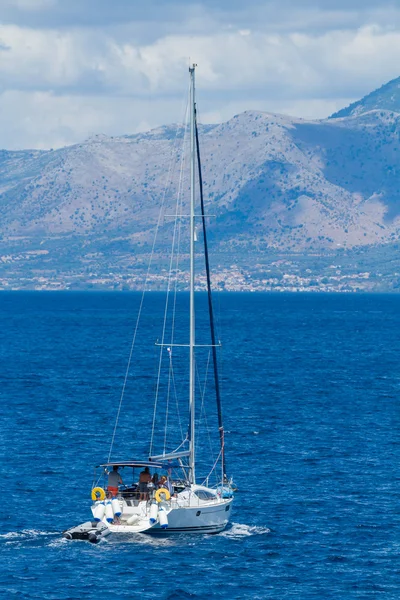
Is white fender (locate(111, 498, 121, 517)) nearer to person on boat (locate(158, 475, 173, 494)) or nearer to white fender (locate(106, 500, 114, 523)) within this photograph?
white fender (locate(106, 500, 114, 523))

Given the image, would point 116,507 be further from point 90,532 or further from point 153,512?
point 153,512

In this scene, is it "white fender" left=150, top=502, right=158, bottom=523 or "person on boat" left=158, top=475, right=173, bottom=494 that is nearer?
"white fender" left=150, top=502, right=158, bottom=523

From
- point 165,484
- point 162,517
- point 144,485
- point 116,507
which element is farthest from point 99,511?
point 165,484

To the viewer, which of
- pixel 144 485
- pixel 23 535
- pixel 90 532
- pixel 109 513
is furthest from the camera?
pixel 23 535

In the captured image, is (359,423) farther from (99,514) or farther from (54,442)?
(99,514)

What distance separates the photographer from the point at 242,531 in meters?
70.1

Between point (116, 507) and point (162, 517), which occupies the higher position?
point (116, 507)

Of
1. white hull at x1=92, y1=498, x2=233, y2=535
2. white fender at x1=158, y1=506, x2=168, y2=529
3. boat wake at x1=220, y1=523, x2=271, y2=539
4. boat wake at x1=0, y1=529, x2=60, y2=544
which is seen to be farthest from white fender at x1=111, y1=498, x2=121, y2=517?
boat wake at x1=220, y1=523, x2=271, y2=539

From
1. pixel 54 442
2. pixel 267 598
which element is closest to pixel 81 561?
pixel 267 598

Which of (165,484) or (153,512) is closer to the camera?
(153,512)

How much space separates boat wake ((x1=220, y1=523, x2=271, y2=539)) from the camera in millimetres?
69312

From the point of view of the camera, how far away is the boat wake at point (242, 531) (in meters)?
69.3

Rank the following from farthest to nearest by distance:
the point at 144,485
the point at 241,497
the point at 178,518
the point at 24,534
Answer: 1. the point at 241,497
2. the point at 24,534
3. the point at 144,485
4. the point at 178,518

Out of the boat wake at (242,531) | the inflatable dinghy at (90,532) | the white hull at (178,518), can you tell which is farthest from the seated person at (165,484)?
the inflatable dinghy at (90,532)
